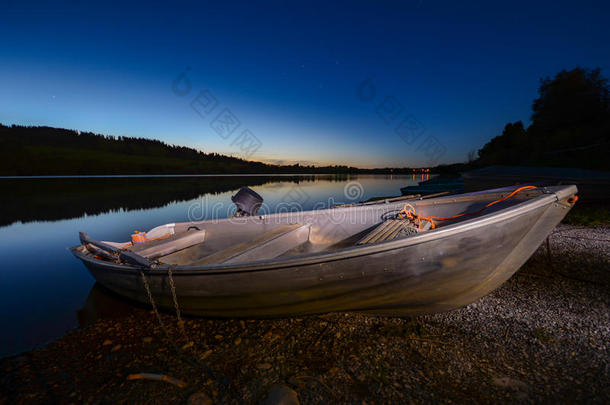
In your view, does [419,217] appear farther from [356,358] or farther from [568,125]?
[568,125]

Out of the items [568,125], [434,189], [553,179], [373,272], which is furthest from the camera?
[568,125]

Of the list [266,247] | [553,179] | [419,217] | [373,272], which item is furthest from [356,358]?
[553,179]

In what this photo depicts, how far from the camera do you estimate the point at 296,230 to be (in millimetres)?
4969

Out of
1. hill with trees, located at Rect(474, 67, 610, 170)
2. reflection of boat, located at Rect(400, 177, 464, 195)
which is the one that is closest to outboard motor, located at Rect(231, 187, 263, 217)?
reflection of boat, located at Rect(400, 177, 464, 195)

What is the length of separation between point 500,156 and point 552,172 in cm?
2913

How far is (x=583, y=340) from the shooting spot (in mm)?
2648

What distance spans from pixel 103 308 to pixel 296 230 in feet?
12.3

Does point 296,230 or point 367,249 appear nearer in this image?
point 367,249

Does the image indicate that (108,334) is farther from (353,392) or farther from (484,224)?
(484,224)

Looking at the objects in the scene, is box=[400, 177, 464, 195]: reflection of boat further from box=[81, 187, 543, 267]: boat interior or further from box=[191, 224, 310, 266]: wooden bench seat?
box=[191, 224, 310, 266]: wooden bench seat

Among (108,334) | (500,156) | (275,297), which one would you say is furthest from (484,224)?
(500,156)

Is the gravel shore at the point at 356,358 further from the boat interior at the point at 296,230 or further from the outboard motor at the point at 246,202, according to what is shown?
the outboard motor at the point at 246,202

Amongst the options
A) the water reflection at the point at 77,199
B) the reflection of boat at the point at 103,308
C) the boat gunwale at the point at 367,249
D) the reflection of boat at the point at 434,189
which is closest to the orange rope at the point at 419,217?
the boat gunwale at the point at 367,249

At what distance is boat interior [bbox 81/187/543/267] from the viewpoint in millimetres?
4137
